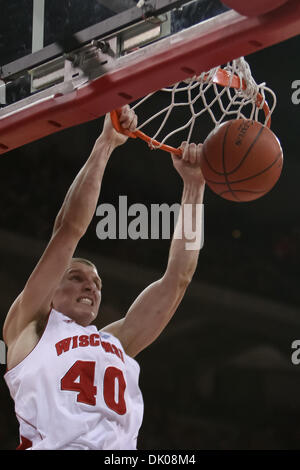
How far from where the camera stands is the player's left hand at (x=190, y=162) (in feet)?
9.78

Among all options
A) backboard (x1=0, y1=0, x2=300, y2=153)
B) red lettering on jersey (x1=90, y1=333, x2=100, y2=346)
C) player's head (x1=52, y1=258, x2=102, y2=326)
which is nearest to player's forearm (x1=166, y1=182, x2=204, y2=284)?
player's head (x1=52, y1=258, x2=102, y2=326)

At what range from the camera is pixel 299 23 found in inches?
72.3

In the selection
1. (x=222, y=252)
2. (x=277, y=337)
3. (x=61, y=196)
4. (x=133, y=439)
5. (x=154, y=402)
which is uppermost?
(x=61, y=196)

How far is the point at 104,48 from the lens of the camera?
2.24 m

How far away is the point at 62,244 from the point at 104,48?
832mm

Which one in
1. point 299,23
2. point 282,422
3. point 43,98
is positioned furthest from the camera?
point 282,422

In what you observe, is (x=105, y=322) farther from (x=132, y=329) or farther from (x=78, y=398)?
(x=78, y=398)

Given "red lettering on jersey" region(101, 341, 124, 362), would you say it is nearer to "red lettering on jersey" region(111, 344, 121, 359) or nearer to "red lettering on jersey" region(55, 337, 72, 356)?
"red lettering on jersey" region(111, 344, 121, 359)

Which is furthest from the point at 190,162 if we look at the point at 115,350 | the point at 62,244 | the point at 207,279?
the point at 207,279

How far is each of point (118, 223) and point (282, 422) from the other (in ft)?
6.44

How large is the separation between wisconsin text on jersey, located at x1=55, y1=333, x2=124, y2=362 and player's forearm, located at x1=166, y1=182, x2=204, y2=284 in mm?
436

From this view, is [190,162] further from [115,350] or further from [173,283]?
[115,350]

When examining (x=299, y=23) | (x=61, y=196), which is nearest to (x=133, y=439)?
(x=299, y=23)

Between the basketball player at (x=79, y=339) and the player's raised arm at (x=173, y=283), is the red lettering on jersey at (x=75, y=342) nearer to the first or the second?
the basketball player at (x=79, y=339)
